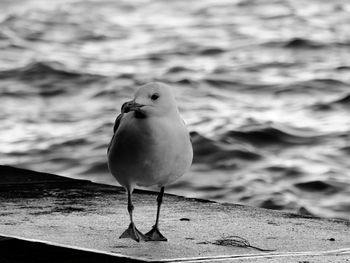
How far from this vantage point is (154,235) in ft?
16.2

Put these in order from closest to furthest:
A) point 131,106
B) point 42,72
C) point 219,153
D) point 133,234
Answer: point 131,106 < point 133,234 < point 219,153 < point 42,72

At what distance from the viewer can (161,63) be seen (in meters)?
17.3

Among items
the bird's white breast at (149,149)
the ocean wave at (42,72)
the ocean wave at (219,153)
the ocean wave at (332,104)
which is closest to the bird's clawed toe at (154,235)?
the bird's white breast at (149,149)

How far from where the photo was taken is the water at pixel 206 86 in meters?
11.3

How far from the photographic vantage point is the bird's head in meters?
4.70

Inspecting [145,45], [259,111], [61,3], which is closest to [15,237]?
[259,111]

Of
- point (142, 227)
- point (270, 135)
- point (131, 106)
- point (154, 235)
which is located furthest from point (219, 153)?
point (131, 106)

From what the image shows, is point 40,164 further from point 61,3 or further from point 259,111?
point 61,3

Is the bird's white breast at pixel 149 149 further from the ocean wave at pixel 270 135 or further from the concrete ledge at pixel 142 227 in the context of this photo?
the ocean wave at pixel 270 135

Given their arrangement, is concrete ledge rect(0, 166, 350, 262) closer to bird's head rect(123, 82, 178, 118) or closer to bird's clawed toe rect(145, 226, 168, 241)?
bird's clawed toe rect(145, 226, 168, 241)

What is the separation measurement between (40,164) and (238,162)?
234 cm

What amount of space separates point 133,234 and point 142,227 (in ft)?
1.59

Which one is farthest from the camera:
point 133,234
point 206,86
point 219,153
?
point 206,86

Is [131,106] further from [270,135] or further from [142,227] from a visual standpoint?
[270,135]
